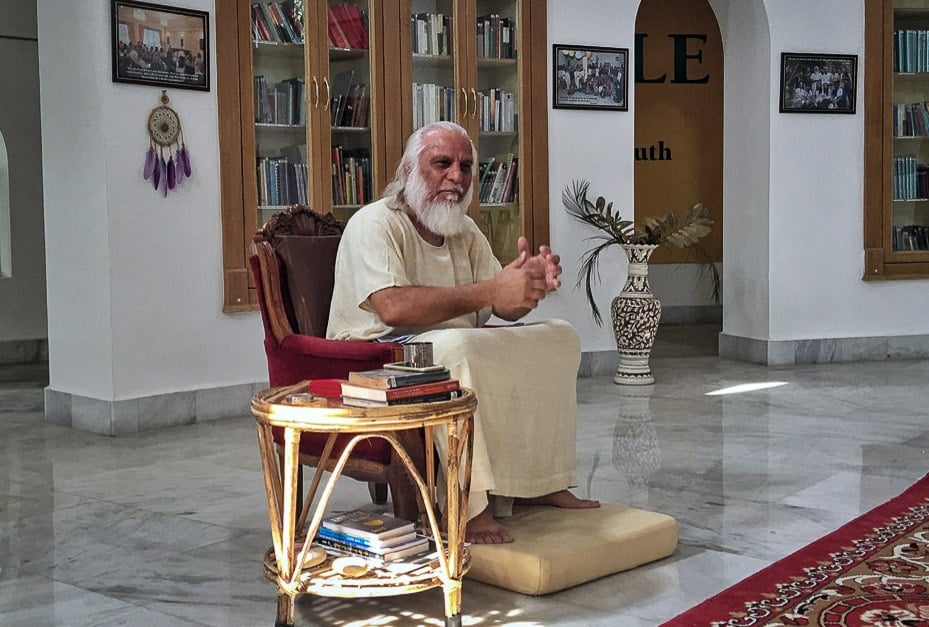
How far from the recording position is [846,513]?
3609mm

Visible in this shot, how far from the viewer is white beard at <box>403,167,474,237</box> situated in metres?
3.30

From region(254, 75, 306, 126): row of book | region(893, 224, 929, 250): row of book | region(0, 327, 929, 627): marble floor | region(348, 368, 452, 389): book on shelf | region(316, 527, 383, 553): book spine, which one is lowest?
region(0, 327, 929, 627): marble floor

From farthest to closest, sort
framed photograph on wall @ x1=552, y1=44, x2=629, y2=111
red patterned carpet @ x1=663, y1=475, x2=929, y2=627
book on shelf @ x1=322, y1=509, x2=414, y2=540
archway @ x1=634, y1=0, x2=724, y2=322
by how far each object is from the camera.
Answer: archway @ x1=634, y1=0, x2=724, y2=322, framed photograph on wall @ x1=552, y1=44, x2=629, y2=111, book on shelf @ x1=322, y1=509, x2=414, y2=540, red patterned carpet @ x1=663, y1=475, x2=929, y2=627

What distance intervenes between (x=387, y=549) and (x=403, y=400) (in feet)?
1.30

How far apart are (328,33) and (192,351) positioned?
6.17 ft

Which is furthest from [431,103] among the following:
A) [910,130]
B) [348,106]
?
[910,130]

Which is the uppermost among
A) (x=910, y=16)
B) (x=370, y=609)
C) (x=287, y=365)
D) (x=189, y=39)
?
(x=910, y=16)

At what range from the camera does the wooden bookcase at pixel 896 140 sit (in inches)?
299

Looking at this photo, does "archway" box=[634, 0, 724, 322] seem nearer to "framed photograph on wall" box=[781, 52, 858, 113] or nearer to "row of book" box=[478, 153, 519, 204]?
"framed photograph on wall" box=[781, 52, 858, 113]

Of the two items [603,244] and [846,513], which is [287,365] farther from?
[603,244]

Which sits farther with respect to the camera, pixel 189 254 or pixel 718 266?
pixel 718 266

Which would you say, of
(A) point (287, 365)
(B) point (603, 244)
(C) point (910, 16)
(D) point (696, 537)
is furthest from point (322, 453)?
(C) point (910, 16)

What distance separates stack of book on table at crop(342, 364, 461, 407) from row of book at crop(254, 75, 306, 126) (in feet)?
11.8

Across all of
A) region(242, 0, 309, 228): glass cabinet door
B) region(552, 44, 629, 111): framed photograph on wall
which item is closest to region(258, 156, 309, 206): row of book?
region(242, 0, 309, 228): glass cabinet door
